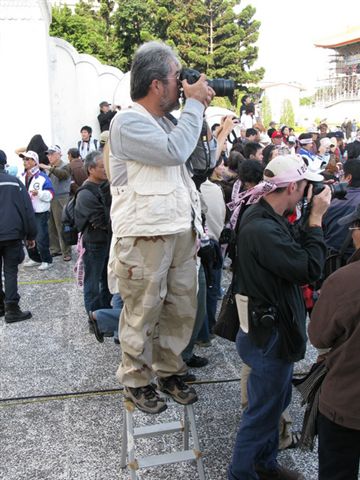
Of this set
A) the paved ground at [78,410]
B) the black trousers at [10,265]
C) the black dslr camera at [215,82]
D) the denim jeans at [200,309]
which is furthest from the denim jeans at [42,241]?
the black dslr camera at [215,82]

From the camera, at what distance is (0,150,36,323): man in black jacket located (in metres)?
5.32

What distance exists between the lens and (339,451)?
2.07 m

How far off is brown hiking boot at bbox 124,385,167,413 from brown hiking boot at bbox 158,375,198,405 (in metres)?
0.12

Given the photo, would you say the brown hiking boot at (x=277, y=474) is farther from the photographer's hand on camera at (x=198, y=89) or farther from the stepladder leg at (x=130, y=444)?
the photographer's hand on camera at (x=198, y=89)

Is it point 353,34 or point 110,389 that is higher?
point 353,34

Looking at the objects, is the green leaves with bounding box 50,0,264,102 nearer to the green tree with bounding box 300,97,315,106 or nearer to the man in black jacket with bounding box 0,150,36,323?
the man in black jacket with bounding box 0,150,36,323

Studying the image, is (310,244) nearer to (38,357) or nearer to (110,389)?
(110,389)

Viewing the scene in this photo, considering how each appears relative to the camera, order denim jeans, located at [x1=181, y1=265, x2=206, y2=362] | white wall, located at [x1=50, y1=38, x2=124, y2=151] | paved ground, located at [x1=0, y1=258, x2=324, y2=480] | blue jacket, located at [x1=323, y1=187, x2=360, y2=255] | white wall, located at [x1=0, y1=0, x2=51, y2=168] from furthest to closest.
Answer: white wall, located at [x1=50, y1=38, x2=124, y2=151] → white wall, located at [x1=0, y1=0, x2=51, y2=168] → blue jacket, located at [x1=323, y1=187, x2=360, y2=255] → denim jeans, located at [x1=181, y1=265, x2=206, y2=362] → paved ground, located at [x1=0, y1=258, x2=324, y2=480]

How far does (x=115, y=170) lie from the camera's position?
2.32m

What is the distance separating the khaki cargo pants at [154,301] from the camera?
2.29m

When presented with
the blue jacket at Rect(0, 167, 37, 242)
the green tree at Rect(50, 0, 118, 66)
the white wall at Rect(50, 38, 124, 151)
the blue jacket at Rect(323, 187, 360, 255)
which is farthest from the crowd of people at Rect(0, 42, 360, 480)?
the green tree at Rect(50, 0, 118, 66)

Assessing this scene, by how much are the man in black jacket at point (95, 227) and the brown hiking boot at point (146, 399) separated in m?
2.18

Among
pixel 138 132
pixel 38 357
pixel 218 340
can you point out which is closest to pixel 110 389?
pixel 38 357

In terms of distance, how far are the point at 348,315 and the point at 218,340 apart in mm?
2907
